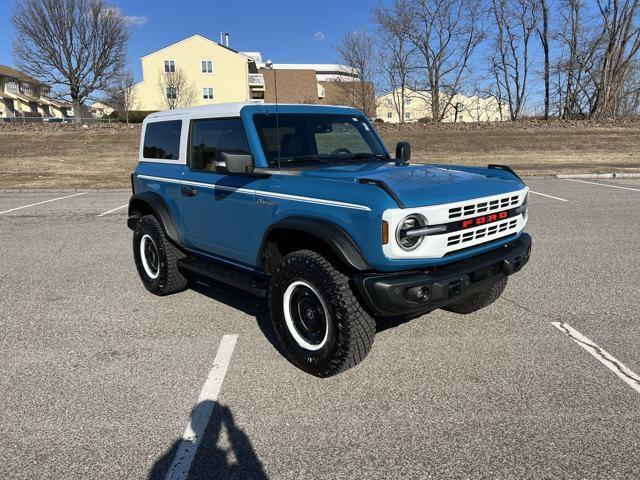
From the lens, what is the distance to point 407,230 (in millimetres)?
2928

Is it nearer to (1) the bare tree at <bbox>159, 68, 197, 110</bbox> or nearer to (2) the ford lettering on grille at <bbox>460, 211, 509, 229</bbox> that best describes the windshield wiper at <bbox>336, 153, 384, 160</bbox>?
(2) the ford lettering on grille at <bbox>460, 211, 509, 229</bbox>

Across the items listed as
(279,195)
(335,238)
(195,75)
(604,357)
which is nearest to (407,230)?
(335,238)

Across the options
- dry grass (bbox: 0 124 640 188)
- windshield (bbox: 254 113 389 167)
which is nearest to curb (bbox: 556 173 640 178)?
dry grass (bbox: 0 124 640 188)

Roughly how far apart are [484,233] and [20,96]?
283 feet

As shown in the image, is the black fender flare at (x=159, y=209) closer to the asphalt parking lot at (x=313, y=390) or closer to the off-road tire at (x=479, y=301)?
the asphalt parking lot at (x=313, y=390)

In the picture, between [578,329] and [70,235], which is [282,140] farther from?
[70,235]

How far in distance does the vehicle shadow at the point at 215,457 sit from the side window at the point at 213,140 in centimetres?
206

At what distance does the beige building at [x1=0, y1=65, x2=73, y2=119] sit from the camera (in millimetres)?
68250

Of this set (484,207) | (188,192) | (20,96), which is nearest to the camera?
(484,207)

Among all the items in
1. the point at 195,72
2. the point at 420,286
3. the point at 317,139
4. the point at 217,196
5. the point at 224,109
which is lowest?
the point at 420,286

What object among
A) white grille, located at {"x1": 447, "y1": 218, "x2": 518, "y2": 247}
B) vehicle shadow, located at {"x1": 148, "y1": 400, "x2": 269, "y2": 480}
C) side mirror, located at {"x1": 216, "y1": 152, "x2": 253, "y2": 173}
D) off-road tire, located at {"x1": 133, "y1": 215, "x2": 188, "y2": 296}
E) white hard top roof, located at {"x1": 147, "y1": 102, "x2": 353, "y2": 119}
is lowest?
vehicle shadow, located at {"x1": 148, "y1": 400, "x2": 269, "y2": 480}

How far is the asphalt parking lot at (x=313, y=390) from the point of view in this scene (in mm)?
2475

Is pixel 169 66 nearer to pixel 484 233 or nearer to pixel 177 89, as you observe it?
pixel 177 89

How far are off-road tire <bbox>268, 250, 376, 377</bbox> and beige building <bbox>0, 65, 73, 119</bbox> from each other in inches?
2893
